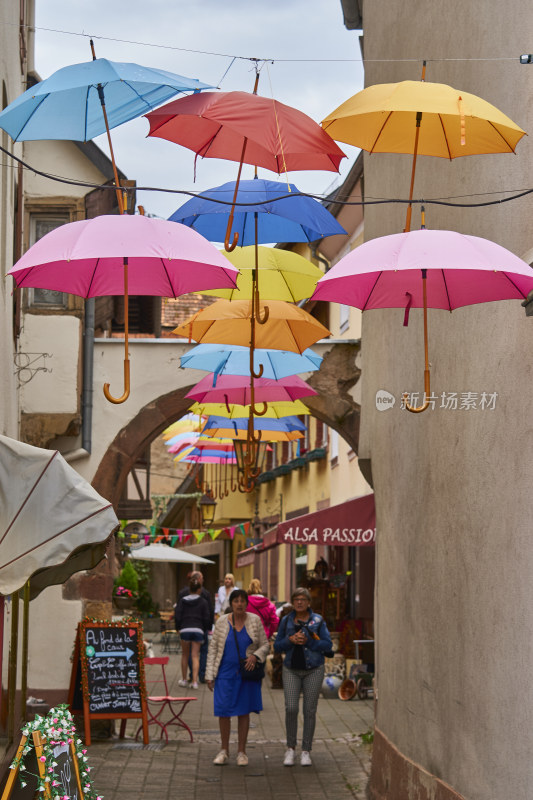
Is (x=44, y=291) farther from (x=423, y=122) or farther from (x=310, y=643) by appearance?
(x=423, y=122)

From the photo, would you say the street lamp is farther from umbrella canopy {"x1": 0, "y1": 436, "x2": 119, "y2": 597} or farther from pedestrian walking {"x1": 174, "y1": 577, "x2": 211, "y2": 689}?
umbrella canopy {"x1": 0, "y1": 436, "x2": 119, "y2": 597}

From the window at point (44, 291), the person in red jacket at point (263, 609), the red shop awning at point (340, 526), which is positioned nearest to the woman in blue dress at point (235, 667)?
the red shop awning at point (340, 526)

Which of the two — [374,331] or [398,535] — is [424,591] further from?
[374,331]

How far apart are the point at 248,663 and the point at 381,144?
5.63 metres

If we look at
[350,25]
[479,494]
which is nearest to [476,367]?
[479,494]

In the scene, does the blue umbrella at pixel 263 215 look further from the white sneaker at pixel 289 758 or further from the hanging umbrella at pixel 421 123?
the white sneaker at pixel 289 758

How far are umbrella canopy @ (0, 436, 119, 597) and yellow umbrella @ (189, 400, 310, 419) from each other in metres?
6.59

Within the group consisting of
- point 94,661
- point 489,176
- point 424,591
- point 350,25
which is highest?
point 350,25

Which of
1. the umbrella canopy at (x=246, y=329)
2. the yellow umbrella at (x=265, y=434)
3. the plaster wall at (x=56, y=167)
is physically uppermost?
the plaster wall at (x=56, y=167)

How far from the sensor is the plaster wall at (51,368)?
13695 millimetres

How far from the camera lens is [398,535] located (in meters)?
9.16

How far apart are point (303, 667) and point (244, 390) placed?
130 inches

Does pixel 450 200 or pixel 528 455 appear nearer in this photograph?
pixel 528 455

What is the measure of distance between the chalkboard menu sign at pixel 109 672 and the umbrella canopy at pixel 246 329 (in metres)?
3.59
